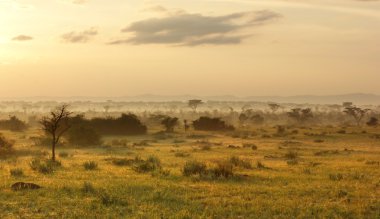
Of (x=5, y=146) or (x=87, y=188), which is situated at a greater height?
(x=87, y=188)

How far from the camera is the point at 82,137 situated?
51.0 metres

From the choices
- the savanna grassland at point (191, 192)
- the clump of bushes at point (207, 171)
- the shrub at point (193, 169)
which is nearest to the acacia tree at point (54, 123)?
the savanna grassland at point (191, 192)

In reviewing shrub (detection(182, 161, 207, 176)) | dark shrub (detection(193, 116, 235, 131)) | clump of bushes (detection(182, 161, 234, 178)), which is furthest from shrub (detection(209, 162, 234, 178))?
dark shrub (detection(193, 116, 235, 131))

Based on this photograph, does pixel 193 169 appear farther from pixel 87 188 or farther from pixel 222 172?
pixel 87 188

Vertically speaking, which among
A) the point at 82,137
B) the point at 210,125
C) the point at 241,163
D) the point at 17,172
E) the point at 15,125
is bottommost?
the point at 210,125

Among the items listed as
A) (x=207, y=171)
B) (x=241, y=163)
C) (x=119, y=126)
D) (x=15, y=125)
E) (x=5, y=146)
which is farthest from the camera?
(x=15, y=125)

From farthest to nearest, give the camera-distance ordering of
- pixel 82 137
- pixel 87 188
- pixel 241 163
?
1. pixel 82 137
2. pixel 241 163
3. pixel 87 188

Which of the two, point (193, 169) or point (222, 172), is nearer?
point (222, 172)

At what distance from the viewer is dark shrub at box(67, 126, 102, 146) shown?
50656 mm

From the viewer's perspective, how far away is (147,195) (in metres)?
16.7

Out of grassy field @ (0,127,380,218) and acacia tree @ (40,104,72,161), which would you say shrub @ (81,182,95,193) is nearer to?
grassy field @ (0,127,380,218)

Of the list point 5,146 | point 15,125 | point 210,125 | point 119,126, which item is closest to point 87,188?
point 5,146

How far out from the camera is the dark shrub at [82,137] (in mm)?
50656

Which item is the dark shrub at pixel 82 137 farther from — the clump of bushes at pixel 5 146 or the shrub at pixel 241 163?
the shrub at pixel 241 163
